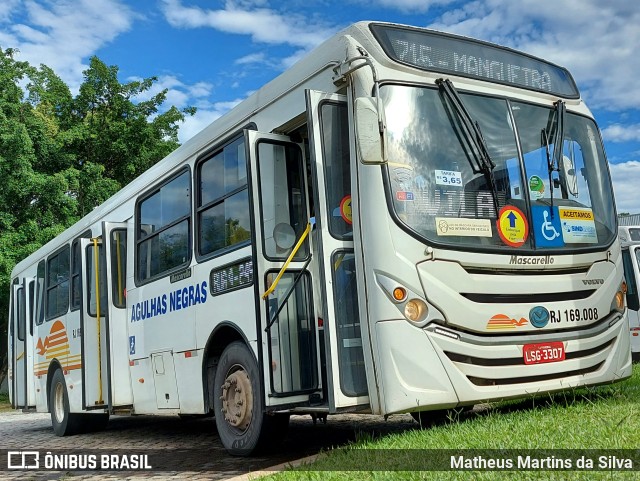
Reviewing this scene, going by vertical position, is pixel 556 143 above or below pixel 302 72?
below

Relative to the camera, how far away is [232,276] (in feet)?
23.6

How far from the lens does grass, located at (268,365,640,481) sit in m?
4.35

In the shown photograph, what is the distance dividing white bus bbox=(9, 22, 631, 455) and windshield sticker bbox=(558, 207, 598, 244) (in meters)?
0.02

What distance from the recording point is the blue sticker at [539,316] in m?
6.08

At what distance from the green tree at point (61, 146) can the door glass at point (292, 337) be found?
1761cm

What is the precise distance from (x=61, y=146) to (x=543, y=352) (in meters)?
22.1

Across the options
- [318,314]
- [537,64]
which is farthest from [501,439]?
[537,64]

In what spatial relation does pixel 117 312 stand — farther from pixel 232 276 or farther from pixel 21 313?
pixel 21 313

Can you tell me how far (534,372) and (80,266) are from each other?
290 inches

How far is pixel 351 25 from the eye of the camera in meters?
6.26
